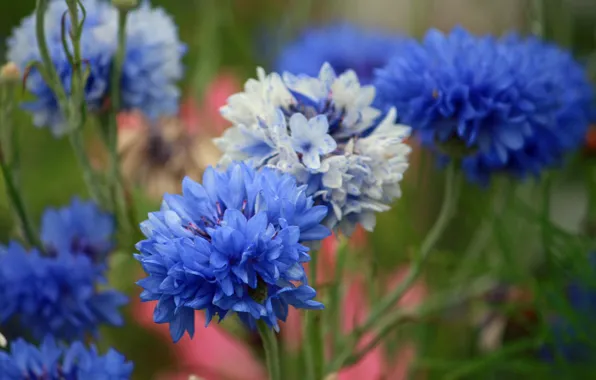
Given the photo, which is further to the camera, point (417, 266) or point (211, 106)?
point (211, 106)

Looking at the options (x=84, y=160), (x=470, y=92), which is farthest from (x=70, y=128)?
(x=470, y=92)

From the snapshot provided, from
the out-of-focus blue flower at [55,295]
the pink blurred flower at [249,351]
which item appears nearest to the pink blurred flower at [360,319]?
the pink blurred flower at [249,351]

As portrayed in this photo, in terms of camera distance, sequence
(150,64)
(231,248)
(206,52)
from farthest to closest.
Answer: (206,52)
(150,64)
(231,248)

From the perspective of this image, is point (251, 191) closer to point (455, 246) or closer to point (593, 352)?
point (593, 352)

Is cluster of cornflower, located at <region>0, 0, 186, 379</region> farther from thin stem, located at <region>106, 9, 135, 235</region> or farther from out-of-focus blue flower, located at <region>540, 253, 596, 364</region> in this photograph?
out-of-focus blue flower, located at <region>540, 253, 596, 364</region>

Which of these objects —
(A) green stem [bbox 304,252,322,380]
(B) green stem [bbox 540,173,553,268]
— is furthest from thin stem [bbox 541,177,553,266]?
(A) green stem [bbox 304,252,322,380]

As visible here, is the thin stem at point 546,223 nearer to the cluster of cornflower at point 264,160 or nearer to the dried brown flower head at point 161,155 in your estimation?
the cluster of cornflower at point 264,160

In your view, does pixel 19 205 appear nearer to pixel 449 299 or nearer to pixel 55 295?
pixel 55 295
